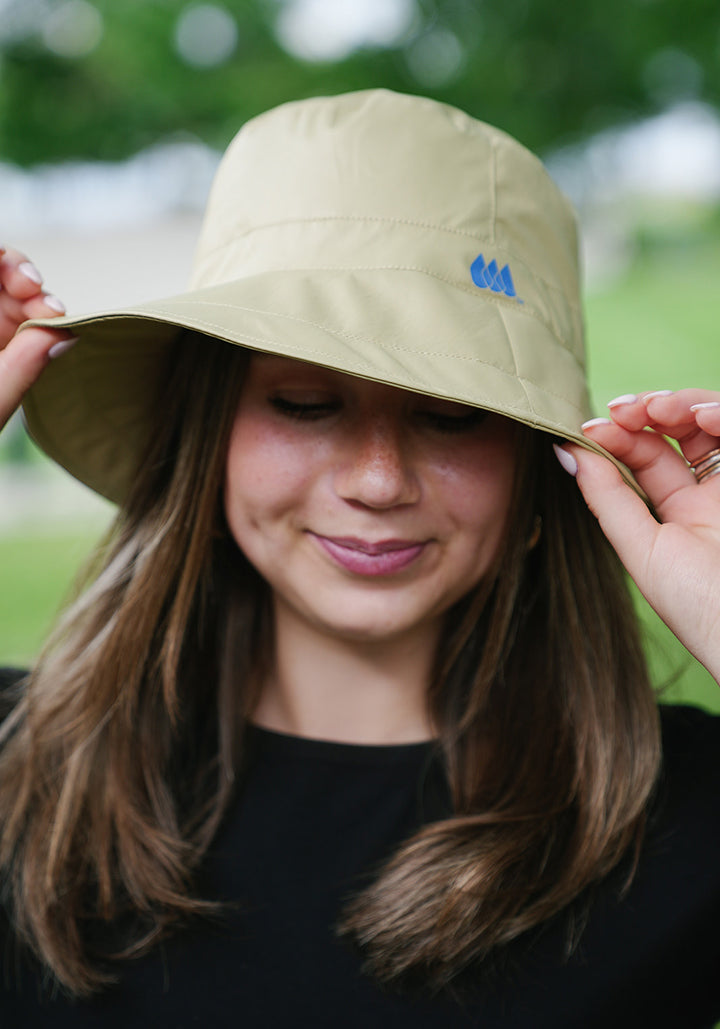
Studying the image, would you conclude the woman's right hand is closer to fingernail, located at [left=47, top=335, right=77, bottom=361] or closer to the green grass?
fingernail, located at [left=47, top=335, right=77, bottom=361]

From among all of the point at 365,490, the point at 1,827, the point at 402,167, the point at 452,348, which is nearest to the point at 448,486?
the point at 365,490

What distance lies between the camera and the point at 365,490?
1.63m

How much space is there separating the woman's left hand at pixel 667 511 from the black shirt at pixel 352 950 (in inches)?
19.9

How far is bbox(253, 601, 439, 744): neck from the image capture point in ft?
6.57

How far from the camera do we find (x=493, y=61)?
4.64 m

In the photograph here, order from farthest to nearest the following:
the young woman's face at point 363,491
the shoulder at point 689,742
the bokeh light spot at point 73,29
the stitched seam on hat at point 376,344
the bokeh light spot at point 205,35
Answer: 1. the bokeh light spot at point 73,29
2. the bokeh light spot at point 205,35
3. the shoulder at point 689,742
4. the young woman's face at point 363,491
5. the stitched seam on hat at point 376,344

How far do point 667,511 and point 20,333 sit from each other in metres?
1.12

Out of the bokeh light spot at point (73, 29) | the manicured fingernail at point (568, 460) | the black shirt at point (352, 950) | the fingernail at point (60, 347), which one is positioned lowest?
the black shirt at point (352, 950)

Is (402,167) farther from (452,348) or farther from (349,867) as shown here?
(349,867)

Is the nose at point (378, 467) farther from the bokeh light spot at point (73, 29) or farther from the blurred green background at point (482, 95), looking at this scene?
the bokeh light spot at point (73, 29)

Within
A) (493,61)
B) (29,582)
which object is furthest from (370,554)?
(29,582)

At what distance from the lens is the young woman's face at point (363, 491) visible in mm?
1672

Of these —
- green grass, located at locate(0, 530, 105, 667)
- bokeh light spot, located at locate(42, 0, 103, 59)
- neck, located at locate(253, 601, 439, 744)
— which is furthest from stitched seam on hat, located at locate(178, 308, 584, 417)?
bokeh light spot, located at locate(42, 0, 103, 59)

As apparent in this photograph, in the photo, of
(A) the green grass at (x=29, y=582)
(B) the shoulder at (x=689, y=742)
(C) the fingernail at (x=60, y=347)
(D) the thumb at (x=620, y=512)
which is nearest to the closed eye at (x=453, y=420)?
(D) the thumb at (x=620, y=512)
